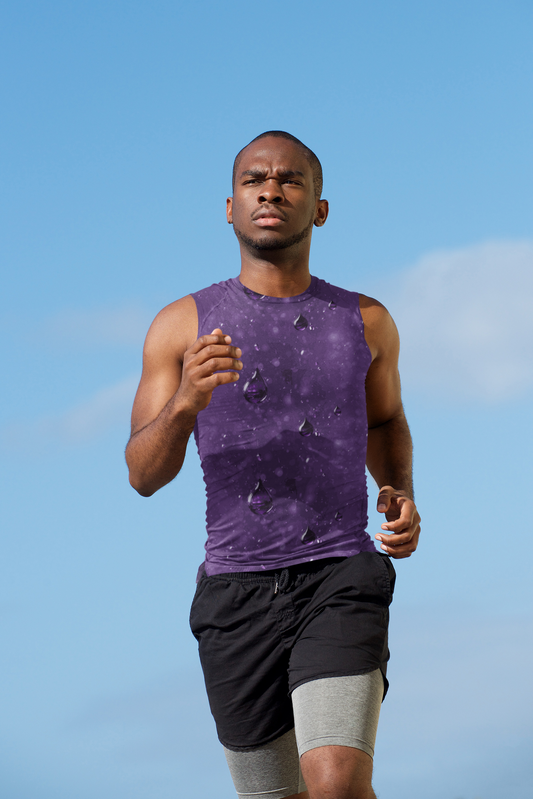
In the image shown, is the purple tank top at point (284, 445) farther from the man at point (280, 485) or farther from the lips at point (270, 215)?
the lips at point (270, 215)

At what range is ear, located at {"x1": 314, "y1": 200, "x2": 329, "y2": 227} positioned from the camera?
4.49 m

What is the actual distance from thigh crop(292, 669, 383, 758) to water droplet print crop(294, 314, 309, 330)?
142 cm

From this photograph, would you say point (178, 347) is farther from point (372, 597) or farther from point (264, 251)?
point (372, 597)

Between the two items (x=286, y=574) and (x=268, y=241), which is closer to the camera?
(x=286, y=574)

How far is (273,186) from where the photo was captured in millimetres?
4133

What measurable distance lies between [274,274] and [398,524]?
121cm

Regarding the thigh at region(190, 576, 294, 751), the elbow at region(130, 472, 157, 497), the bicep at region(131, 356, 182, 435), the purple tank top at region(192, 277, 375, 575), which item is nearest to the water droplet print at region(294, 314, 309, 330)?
the purple tank top at region(192, 277, 375, 575)

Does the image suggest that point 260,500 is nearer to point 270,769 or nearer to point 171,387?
point 171,387

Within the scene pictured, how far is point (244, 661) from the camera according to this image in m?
3.82

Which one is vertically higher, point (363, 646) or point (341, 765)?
point (363, 646)

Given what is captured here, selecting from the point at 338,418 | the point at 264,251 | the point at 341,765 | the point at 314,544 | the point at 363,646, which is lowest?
the point at 341,765

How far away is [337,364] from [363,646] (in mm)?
1149

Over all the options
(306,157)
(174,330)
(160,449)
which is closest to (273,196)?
(306,157)

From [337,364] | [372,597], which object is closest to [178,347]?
[337,364]
